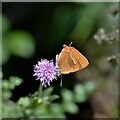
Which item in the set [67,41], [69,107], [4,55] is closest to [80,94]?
[69,107]

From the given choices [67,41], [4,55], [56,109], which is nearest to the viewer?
[56,109]

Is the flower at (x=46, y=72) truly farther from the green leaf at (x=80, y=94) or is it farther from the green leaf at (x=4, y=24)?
the green leaf at (x=4, y=24)

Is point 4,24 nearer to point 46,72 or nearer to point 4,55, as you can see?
point 4,55

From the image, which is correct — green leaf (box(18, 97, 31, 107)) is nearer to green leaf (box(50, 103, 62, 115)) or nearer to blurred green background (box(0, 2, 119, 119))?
green leaf (box(50, 103, 62, 115))

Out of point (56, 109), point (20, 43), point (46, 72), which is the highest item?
point (20, 43)

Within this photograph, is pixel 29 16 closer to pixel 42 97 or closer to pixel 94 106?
pixel 94 106

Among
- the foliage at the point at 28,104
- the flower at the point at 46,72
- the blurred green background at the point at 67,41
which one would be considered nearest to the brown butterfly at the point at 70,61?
the flower at the point at 46,72

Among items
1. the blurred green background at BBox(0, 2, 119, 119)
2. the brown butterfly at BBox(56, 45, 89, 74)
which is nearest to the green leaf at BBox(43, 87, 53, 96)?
the brown butterfly at BBox(56, 45, 89, 74)
